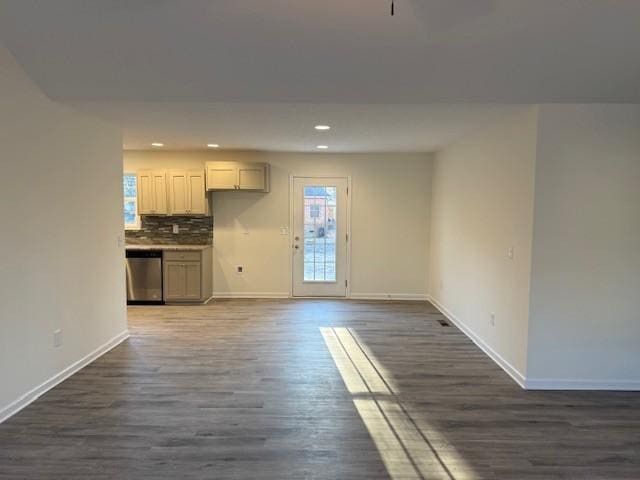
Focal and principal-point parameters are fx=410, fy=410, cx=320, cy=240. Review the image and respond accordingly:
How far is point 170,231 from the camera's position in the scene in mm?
6625

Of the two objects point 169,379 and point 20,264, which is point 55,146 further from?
point 169,379

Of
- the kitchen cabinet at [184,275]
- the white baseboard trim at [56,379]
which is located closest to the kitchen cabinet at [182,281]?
the kitchen cabinet at [184,275]

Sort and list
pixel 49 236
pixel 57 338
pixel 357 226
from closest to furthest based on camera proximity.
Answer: pixel 49 236 → pixel 57 338 → pixel 357 226

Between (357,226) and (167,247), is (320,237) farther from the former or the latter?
(167,247)

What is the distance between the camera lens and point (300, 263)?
6.77 meters

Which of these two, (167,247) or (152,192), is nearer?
(167,247)

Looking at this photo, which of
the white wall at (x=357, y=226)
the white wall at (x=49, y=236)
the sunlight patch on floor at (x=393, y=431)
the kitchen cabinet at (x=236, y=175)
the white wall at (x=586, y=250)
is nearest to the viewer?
the sunlight patch on floor at (x=393, y=431)

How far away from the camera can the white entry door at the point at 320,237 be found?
670 cm

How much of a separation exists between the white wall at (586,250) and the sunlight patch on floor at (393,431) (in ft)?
4.08

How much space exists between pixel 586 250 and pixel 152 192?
564 centimetres

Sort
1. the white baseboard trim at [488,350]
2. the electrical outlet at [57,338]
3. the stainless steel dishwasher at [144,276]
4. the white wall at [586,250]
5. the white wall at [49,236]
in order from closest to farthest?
the white wall at [49,236]
the white wall at [586,250]
the electrical outlet at [57,338]
the white baseboard trim at [488,350]
the stainless steel dishwasher at [144,276]

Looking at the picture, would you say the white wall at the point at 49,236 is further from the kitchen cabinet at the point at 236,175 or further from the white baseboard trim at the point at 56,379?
the kitchen cabinet at the point at 236,175

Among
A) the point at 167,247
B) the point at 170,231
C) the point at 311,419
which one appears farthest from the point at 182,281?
the point at 311,419

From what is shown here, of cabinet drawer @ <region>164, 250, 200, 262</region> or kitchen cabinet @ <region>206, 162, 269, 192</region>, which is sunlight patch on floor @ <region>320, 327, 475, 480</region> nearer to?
cabinet drawer @ <region>164, 250, 200, 262</region>
